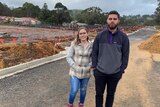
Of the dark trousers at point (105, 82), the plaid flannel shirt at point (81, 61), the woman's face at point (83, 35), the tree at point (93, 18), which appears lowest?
the tree at point (93, 18)

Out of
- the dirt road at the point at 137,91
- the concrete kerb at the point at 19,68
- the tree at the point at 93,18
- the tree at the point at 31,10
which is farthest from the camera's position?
the tree at the point at 31,10

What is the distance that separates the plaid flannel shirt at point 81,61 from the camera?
19.2ft

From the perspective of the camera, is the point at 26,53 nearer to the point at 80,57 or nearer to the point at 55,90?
the point at 55,90

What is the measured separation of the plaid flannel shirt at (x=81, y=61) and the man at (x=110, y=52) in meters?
0.49

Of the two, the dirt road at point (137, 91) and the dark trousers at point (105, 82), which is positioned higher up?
the dark trousers at point (105, 82)

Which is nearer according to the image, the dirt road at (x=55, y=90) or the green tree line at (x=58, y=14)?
the dirt road at (x=55, y=90)

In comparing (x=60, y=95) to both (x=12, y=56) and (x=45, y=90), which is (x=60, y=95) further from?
(x=12, y=56)

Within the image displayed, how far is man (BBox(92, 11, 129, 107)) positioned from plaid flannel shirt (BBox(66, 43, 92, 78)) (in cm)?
49

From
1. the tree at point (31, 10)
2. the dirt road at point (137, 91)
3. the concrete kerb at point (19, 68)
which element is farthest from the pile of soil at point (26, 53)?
the tree at point (31, 10)

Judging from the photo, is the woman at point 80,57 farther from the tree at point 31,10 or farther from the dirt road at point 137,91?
the tree at point 31,10

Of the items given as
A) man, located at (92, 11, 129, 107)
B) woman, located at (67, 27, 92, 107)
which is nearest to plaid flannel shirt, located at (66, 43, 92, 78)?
woman, located at (67, 27, 92, 107)

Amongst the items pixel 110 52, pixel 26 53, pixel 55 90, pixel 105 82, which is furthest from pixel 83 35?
pixel 26 53

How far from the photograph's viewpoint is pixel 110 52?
17.1ft

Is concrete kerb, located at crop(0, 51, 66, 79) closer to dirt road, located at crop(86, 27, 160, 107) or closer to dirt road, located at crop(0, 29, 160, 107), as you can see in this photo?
dirt road, located at crop(0, 29, 160, 107)
